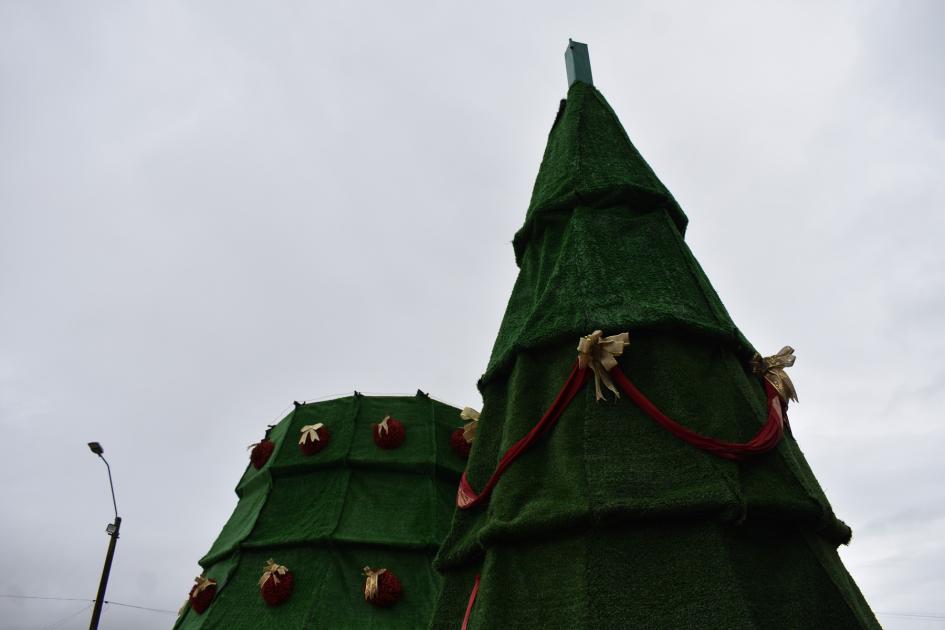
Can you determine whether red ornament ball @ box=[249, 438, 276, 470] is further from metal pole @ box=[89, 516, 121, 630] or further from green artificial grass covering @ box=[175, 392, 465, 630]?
metal pole @ box=[89, 516, 121, 630]

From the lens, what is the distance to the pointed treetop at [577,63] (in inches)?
356

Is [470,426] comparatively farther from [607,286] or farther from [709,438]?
[709,438]

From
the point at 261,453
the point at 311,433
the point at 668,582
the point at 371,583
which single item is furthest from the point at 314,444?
the point at 668,582

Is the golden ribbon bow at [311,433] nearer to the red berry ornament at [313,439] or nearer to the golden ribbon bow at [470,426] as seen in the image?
the red berry ornament at [313,439]

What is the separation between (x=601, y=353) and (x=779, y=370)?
6.43ft

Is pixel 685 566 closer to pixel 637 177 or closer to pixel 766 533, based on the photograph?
pixel 766 533

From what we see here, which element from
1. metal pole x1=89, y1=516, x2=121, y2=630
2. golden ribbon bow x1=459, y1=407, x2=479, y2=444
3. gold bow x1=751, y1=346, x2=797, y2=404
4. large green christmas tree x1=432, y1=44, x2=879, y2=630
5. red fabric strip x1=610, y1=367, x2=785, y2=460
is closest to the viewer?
large green christmas tree x1=432, y1=44, x2=879, y2=630

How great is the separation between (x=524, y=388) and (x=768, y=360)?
2276mm

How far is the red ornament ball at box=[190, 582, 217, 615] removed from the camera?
379 inches

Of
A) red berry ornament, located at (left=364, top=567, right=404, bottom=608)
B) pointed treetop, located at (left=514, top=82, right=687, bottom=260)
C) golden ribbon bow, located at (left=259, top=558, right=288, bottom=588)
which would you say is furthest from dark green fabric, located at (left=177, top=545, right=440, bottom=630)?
pointed treetop, located at (left=514, top=82, right=687, bottom=260)

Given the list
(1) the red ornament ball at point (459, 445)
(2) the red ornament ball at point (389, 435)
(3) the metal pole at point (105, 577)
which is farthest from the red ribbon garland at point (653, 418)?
(3) the metal pole at point (105, 577)

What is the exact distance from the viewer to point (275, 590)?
8.91m

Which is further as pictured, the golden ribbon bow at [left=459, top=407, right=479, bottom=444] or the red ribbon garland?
the golden ribbon bow at [left=459, top=407, right=479, bottom=444]

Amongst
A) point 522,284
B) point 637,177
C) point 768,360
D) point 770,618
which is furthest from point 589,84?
point 770,618
